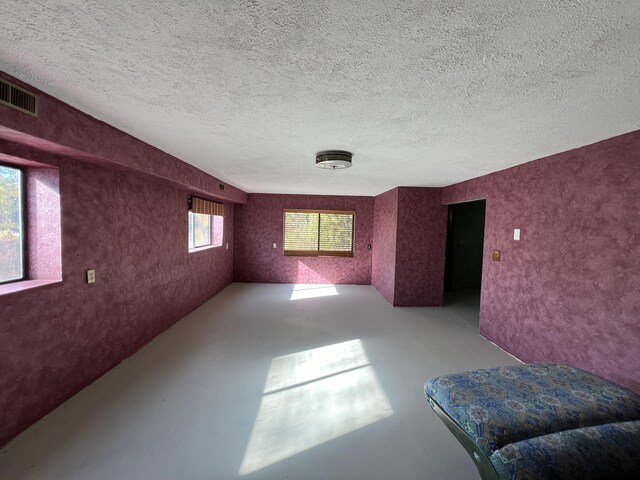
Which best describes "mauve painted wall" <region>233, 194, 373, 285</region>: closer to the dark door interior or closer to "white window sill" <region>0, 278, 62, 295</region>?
the dark door interior

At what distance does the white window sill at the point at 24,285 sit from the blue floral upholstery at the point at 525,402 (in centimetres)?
257

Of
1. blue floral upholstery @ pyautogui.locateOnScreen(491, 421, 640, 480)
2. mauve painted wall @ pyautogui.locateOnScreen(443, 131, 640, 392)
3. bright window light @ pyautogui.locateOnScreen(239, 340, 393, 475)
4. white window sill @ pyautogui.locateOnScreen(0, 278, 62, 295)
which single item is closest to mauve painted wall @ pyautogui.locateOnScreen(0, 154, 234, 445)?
white window sill @ pyautogui.locateOnScreen(0, 278, 62, 295)

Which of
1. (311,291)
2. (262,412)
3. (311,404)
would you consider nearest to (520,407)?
(311,404)

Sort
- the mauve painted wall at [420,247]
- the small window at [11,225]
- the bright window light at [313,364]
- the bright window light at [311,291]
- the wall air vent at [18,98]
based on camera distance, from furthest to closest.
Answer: the bright window light at [311,291]
the mauve painted wall at [420,247]
the bright window light at [313,364]
the small window at [11,225]
the wall air vent at [18,98]

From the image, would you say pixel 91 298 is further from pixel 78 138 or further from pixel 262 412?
pixel 262 412

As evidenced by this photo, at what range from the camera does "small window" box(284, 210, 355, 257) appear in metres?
6.66

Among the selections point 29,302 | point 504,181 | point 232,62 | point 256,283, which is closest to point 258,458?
point 29,302

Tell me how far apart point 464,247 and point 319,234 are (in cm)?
350

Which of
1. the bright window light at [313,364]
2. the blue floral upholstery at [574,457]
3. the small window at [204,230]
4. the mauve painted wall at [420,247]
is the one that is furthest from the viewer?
the mauve painted wall at [420,247]

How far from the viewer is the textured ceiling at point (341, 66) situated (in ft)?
2.98

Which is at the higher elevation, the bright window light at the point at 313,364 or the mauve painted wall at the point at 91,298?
the mauve painted wall at the point at 91,298

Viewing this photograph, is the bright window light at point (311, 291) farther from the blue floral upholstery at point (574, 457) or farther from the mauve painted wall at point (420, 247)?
the blue floral upholstery at point (574, 457)

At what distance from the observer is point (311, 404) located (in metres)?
2.15

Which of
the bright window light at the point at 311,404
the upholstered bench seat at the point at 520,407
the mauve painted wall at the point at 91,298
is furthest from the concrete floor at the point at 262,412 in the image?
the upholstered bench seat at the point at 520,407
